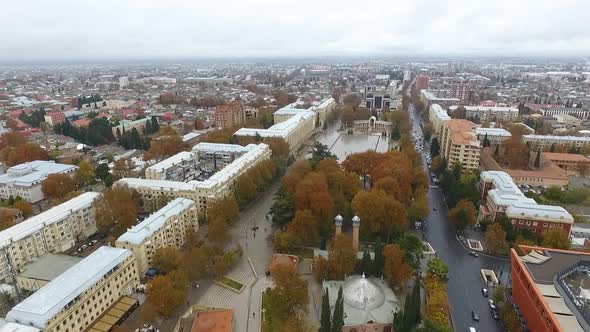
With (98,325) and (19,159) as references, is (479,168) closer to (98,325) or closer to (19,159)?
(98,325)

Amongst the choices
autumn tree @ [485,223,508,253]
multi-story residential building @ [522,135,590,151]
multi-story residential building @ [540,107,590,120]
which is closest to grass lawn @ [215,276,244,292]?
autumn tree @ [485,223,508,253]

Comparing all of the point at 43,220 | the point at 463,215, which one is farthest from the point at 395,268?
the point at 43,220

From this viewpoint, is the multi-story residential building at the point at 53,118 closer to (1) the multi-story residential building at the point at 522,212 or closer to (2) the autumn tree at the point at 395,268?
(2) the autumn tree at the point at 395,268

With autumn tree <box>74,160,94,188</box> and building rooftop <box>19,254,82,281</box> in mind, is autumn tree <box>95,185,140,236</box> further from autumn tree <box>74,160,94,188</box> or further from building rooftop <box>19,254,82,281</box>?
autumn tree <box>74,160,94,188</box>

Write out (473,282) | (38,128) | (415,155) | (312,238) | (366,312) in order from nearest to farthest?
1. (366,312)
2. (473,282)
3. (312,238)
4. (415,155)
5. (38,128)

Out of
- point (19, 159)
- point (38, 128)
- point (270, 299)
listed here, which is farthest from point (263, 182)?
point (38, 128)

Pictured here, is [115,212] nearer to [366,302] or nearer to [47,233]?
[47,233]

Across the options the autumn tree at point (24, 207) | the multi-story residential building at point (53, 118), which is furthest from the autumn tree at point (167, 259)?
the multi-story residential building at point (53, 118)
